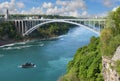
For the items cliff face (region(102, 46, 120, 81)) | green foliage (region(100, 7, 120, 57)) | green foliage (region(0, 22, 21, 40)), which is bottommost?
green foliage (region(0, 22, 21, 40))

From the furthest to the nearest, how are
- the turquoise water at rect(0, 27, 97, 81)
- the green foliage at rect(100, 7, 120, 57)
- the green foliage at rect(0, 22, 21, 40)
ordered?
the green foliage at rect(0, 22, 21, 40)
the turquoise water at rect(0, 27, 97, 81)
the green foliage at rect(100, 7, 120, 57)

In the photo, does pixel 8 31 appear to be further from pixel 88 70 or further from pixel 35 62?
pixel 88 70

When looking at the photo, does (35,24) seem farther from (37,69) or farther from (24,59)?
(37,69)

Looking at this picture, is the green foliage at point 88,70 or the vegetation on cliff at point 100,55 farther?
the green foliage at point 88,70

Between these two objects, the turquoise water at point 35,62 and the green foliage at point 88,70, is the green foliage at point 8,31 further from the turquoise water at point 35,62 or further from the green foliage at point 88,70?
the green foliage at point 88,70

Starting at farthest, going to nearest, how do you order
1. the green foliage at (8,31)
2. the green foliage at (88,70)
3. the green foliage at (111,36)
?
the green foliage at (8,31)
the green foliage at (88,70)
the green foliage at (111,36)

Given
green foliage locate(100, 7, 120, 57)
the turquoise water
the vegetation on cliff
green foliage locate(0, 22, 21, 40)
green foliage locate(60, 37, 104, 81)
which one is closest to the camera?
green foliage locate(100, 7, 120, 57)

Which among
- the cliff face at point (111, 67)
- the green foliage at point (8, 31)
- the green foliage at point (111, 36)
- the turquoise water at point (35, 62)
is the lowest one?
the turquoise water at point (35, 62)

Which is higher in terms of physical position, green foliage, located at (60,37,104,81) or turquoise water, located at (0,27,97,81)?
green foliage, located at (60,37,104,81)

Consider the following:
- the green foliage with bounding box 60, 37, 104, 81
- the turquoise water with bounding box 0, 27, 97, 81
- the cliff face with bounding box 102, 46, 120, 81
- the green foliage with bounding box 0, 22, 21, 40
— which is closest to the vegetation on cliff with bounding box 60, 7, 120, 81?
the green foliage with bounding box 60, 37, 104, 81

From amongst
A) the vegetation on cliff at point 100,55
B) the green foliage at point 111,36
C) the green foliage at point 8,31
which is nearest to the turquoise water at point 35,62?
the vegetation on cliff at point 100,55

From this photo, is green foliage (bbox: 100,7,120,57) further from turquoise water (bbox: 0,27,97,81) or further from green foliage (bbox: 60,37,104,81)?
turquoise water (bbox: 0,27,97,81)

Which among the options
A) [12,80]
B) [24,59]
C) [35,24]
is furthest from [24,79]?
[35,24]
